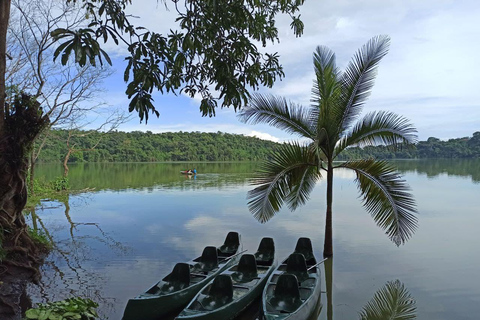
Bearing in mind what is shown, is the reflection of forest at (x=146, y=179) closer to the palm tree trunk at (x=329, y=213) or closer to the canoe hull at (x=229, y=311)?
the palm tree trunk at (x=329, y=213)

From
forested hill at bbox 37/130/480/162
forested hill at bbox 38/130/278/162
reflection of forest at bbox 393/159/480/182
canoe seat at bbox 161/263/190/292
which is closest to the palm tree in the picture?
canoe seat at bbox 161/263/190/292

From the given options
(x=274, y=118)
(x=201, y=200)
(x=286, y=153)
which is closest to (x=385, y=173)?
(x=286, y=153)

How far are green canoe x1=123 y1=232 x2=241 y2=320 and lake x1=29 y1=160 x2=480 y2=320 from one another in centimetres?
85

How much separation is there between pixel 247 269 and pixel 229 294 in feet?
3.60

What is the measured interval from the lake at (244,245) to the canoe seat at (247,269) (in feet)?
1.85

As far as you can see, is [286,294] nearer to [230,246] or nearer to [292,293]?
[292,293]

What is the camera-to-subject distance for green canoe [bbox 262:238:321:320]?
191 inches

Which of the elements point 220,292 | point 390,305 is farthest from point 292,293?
point 390,305

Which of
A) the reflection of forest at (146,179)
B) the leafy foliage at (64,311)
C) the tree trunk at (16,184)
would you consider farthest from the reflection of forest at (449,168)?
the leafy foliage at (64,311)

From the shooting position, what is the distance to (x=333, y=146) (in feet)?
27.2

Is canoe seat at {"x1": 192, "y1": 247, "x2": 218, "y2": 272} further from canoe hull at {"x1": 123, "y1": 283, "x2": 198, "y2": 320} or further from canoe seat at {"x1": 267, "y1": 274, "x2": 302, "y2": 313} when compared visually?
canoe seat at {"x1": 267, "y1": 274, "x2": 302, "y2": 313}

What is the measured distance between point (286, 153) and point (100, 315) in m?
4.66

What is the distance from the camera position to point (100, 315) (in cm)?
564

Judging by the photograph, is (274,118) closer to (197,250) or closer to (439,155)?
(197,250)
